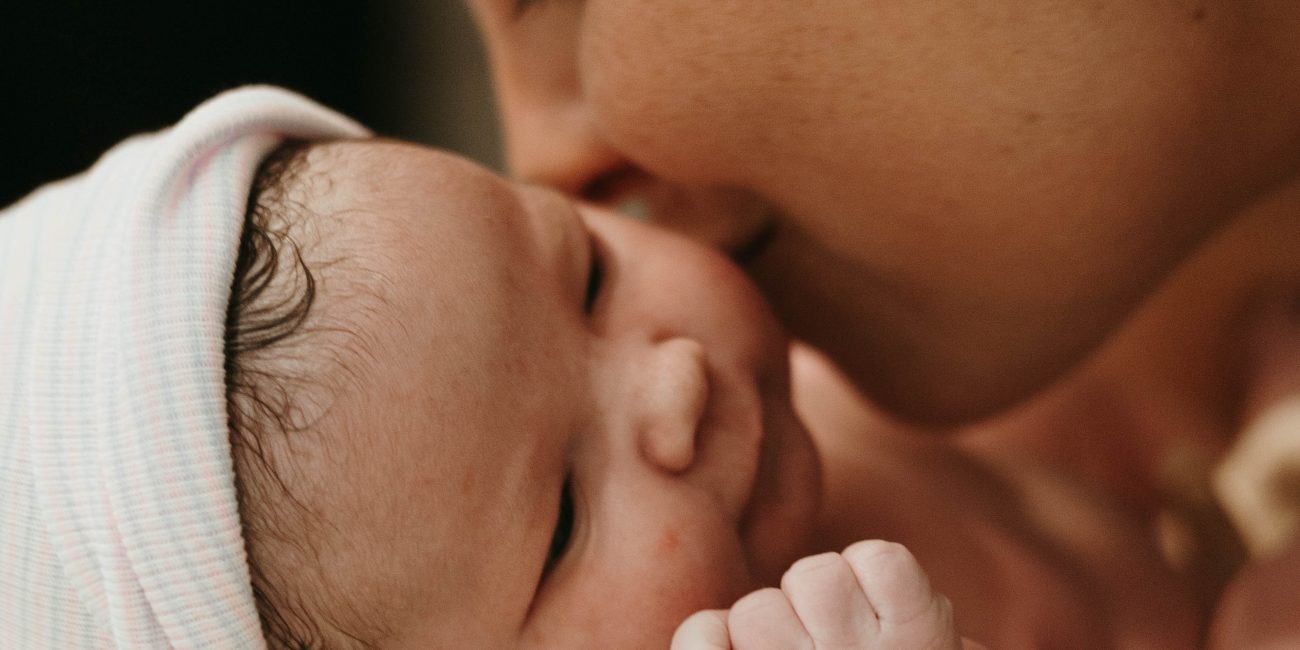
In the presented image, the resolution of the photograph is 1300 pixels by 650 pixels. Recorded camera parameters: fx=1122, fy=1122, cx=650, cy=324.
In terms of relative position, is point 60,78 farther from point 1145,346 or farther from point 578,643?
point 1145,346

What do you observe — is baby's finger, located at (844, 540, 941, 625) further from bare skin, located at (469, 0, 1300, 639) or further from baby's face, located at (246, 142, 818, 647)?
bare skin, located at (469, 0, 1300, 639)

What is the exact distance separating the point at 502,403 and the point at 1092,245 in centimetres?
44

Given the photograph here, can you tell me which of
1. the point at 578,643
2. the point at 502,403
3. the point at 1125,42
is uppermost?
the point at 1125,42

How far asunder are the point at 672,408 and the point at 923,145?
25cm

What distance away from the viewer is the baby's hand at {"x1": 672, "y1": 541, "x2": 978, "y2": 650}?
640 mm

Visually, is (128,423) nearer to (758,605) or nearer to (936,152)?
(758,605)

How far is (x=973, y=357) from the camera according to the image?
961 mm

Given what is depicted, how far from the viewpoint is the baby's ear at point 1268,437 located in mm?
1093

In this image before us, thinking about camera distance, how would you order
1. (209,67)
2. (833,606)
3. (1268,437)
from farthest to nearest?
(209,67) → (1268,437) → (833,606)

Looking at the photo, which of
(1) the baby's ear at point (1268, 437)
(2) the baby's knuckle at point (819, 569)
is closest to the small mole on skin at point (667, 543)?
(2) the baby's knuckle at point (819, 569)

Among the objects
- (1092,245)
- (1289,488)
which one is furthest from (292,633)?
(1289,488)

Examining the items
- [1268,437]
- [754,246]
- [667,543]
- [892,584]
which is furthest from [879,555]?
[1268,437]

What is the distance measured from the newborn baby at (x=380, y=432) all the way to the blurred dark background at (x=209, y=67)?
3.06 feet

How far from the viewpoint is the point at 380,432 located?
70cm
